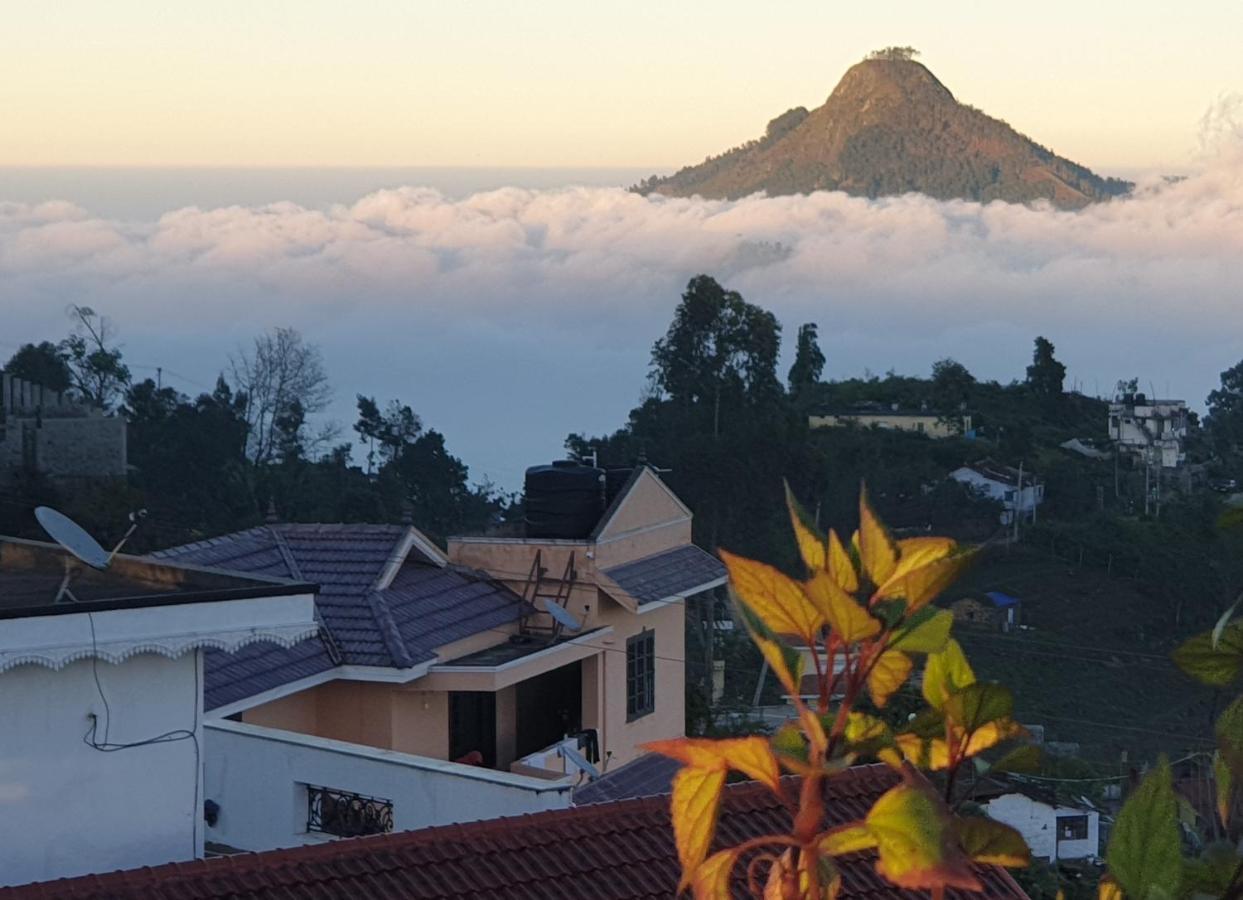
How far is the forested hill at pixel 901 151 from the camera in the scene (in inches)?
3812

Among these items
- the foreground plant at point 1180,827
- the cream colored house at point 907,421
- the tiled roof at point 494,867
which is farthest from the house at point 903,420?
the foreground plant at point 1180,827

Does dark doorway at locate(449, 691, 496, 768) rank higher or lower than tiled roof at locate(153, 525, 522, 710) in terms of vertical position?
lower

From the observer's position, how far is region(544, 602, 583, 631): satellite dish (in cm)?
1464

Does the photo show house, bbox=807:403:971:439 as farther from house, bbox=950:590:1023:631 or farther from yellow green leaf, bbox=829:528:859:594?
yellow green leaf, bbox=829:528:859:594

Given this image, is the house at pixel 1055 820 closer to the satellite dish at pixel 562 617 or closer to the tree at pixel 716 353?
the satellite dish at pixel 562 617

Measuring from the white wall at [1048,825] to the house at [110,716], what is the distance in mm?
18678

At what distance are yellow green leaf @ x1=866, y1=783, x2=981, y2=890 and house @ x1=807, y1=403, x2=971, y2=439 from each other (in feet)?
183

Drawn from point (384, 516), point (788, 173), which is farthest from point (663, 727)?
point (788, 173)

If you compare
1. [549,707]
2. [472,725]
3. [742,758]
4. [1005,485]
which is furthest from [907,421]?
[742,758]

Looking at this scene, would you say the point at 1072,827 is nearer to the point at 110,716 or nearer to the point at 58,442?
the point at 110,716

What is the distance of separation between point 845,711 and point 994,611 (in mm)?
42174

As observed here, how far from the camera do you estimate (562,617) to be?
1466cm

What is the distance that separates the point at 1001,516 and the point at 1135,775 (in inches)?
1833

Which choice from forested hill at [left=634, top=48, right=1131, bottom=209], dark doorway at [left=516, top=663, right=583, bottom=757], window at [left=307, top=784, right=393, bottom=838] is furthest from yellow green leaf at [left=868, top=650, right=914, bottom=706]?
forested hill at [left=634, top=48, right=1131, bottom=209]
